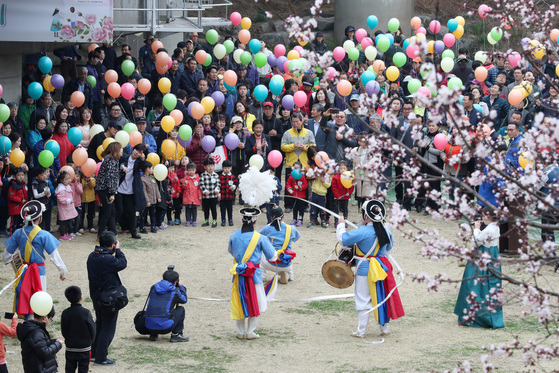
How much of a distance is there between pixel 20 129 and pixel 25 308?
15.0 ft

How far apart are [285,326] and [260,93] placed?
598cm

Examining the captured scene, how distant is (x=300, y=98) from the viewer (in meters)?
14.3

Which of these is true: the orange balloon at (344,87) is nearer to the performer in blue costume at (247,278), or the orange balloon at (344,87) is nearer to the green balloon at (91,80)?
the green balloon at (91,80)

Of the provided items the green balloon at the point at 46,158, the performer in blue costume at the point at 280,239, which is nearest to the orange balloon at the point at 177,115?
the green balloon at the point at 46,158

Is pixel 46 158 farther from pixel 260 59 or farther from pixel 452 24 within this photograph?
pixel 452 24

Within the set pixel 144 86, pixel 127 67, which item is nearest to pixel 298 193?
pixel 144 86

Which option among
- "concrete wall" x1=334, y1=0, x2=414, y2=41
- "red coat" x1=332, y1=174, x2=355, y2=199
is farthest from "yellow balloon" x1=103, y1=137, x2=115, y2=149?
"concrete wall" x1=334, y1=0, x2=414, y2=41

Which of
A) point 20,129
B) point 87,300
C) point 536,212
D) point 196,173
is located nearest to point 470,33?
point 196,173

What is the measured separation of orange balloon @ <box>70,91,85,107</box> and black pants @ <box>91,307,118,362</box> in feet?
19.0

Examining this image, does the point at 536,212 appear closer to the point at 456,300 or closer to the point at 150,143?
the point at 456,300

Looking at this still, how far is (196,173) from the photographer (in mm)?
13273

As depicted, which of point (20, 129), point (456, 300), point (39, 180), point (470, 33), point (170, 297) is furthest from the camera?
point (470, 33)

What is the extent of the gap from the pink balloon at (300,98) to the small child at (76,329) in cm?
773

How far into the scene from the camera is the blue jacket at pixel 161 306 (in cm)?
845
